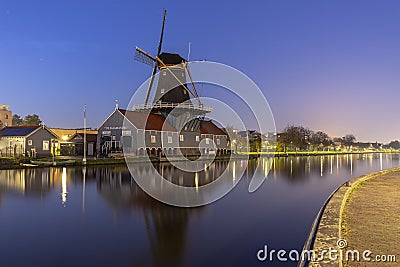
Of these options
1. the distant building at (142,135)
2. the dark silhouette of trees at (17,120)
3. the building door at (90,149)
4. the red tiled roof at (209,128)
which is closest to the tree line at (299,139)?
the red tiled roof at (209,128)

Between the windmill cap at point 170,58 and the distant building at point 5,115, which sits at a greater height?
the windmill cap at point 170,58

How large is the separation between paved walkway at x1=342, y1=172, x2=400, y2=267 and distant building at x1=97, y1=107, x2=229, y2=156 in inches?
1069

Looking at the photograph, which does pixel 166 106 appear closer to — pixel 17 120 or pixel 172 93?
pixel 172 93

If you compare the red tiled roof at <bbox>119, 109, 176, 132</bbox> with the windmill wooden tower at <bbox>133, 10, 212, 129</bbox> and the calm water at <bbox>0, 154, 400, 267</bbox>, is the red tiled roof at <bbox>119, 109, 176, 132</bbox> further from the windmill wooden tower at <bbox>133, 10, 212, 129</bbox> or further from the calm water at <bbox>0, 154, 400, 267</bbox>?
the calm water at <bbox>0, 154, 400, 267</bbox>

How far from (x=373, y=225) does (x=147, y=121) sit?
32.1m

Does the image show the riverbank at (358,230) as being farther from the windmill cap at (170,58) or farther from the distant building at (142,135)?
the windmill cap at (170,58)

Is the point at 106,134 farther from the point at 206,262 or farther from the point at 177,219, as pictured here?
the point at 206,262

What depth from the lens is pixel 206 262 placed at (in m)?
6.16

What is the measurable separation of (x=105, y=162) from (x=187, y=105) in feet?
46.0

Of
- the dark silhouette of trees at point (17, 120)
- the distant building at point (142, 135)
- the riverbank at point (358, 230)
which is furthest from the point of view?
the dark silhouette of trees at point (17, 120)

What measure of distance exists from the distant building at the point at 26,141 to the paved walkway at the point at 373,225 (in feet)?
97.1

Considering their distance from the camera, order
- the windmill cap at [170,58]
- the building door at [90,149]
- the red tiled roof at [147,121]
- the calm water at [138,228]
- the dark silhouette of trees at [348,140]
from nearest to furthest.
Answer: the calm water at [138,228]
the red tiled roof at [147,121]
the building door at [90,149]
the windmill cap at [170,58]
the dark silhouette of trees at [348,140]

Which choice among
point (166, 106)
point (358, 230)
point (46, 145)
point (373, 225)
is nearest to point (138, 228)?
point (358, 230)

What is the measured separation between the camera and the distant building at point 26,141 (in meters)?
30.8
